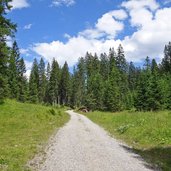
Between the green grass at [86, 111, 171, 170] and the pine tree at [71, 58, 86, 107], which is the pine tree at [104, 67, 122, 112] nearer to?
the pine tree at [71, 58, 86, 107]

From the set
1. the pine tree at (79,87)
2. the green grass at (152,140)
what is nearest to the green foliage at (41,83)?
the pine tree at (79,87)

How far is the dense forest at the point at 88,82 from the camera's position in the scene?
64188mm

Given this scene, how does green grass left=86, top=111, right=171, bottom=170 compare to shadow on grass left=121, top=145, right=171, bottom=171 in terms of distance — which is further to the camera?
green grass left=86, top=111, right=171, bottom=170

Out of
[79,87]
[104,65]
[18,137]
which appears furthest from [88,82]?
[18,137]

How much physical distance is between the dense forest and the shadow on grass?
68.7 ft

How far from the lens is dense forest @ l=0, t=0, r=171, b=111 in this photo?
64.2 meters

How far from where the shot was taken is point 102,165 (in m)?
13.0

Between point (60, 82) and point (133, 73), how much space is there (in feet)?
147

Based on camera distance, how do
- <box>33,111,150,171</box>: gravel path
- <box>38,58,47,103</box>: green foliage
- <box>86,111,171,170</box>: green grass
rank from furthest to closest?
<box>38,58,47,103</box>: green foliage < <box>86,111,171,170</box>: green grass < <box>33,111,150,171</box>: gravel path

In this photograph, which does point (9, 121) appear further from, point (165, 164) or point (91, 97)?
point (91, 97)

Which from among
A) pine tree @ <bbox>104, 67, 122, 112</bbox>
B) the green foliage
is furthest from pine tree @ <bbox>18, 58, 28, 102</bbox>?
the green foliage

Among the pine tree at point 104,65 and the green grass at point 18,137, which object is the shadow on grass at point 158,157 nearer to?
the green grass at point 18,137

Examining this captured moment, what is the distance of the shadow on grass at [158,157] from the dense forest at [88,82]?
20944 mm

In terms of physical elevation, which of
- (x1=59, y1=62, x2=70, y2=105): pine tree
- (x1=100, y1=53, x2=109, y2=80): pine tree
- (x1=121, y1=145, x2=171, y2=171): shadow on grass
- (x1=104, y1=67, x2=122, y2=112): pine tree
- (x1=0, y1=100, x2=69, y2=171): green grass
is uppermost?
(x1=100, y1=53, x2=109, y2=80): pine tree
